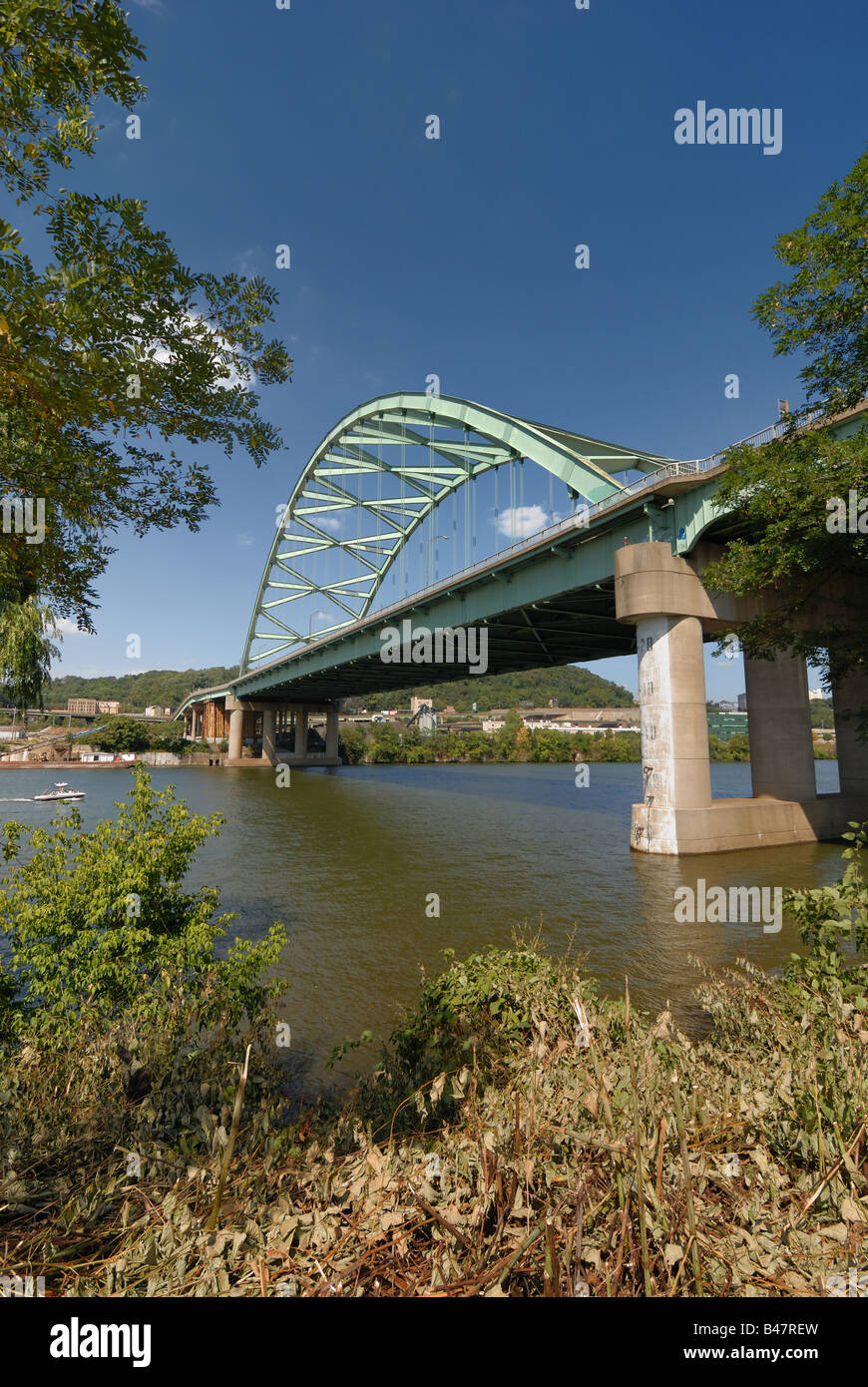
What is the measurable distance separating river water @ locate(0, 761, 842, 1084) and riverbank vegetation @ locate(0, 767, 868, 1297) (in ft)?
7.69

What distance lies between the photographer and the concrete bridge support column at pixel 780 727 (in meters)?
22.4

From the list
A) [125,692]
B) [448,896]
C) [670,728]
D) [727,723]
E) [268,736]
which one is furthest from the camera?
[125,692]

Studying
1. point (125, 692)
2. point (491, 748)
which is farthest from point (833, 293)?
point (125, 692)

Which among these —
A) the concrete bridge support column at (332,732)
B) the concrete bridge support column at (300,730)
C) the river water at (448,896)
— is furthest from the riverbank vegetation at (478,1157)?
the concrete bridge support column at (332,732)

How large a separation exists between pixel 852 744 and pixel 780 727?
3.72 metres

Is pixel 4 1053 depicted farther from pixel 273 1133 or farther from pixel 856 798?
pixel 856 798

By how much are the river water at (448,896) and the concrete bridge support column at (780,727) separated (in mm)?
2592

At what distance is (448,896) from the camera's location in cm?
1463

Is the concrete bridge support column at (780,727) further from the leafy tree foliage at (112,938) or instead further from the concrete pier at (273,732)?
the concrete pier at (273,732)

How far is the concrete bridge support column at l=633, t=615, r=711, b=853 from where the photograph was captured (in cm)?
1898

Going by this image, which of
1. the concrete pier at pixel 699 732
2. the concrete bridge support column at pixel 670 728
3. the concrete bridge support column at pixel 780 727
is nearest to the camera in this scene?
the concrete bridge support column at pixel 670 728

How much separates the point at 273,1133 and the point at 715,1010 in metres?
3.87

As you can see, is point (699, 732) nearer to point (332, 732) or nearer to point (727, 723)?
point (332, 732)
